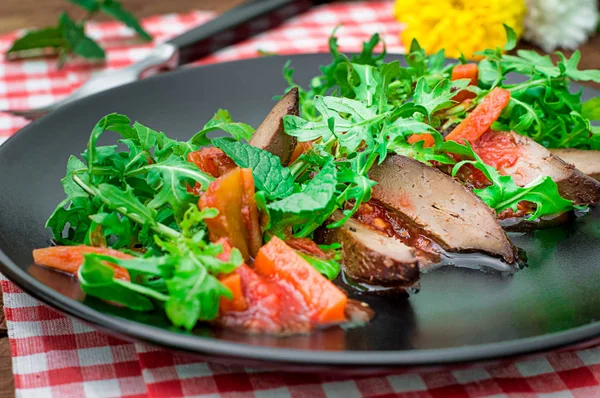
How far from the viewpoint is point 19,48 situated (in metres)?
4.50

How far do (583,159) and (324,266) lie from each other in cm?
128

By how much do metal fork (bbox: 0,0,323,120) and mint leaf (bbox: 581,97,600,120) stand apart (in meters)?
2.16

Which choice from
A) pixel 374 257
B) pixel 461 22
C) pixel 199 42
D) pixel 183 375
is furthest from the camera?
pixel 199 42

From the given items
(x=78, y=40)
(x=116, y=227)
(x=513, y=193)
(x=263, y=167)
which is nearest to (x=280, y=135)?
(x=263, y=167)

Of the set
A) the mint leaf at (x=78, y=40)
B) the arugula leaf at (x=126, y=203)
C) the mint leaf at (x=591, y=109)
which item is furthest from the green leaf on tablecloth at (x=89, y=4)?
the mint leaf at (x=591, y=109)

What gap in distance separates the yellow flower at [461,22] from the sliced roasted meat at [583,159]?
1.37 metres

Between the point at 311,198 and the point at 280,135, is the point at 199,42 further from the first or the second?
the point at 311,198

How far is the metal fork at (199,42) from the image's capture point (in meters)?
3.97

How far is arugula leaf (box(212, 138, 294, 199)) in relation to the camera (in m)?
2.41

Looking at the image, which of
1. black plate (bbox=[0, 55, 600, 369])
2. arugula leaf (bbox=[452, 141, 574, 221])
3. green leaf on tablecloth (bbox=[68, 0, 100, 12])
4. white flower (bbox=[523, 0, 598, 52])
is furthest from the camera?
green leaf on tablecloth (bbox=[68, 0, 100, 12])

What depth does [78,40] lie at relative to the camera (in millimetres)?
4543

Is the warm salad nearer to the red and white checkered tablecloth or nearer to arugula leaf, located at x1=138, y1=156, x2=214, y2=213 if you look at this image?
arugula leaf, located at x1=138, y1=156, x2=214, y2=213

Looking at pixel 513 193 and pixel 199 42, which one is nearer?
pixel 513 193

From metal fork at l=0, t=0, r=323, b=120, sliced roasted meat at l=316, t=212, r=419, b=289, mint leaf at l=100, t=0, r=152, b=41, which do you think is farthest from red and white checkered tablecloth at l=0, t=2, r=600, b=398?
mint leaf at l=100, t=0, r=152, b=41
